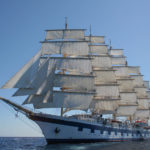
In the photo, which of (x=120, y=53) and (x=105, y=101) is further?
(x=120, y=53)

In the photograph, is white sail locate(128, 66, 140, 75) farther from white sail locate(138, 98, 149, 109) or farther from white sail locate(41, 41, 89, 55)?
white sail locate(41, 41, 89, 55)

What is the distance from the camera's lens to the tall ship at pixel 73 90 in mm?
28750

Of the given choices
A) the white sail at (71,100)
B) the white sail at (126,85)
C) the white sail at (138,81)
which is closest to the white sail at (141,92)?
the white sail at (138,81)

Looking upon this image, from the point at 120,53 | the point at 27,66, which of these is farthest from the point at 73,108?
the point at 120,53

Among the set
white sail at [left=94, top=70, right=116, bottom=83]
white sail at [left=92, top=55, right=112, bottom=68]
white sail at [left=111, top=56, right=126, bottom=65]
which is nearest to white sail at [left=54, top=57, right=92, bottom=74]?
white sail at [left=94, top=70, right=116, bottom=83]

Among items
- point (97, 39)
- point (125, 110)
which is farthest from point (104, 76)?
point (97, 39)

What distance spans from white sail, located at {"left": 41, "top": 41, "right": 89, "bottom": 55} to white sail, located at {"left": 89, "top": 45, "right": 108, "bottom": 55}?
388 inches

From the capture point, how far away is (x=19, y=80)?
2884 centimetres

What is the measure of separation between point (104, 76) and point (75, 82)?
1068 cm

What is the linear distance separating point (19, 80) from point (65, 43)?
14.1 metres

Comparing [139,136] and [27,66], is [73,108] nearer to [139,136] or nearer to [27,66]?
[27,66]

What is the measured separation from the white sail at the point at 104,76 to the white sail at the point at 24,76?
16.9 meters

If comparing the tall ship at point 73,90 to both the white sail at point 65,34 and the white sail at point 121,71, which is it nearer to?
the white sail at point 65,34

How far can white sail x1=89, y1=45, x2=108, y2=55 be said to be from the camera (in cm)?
4914
